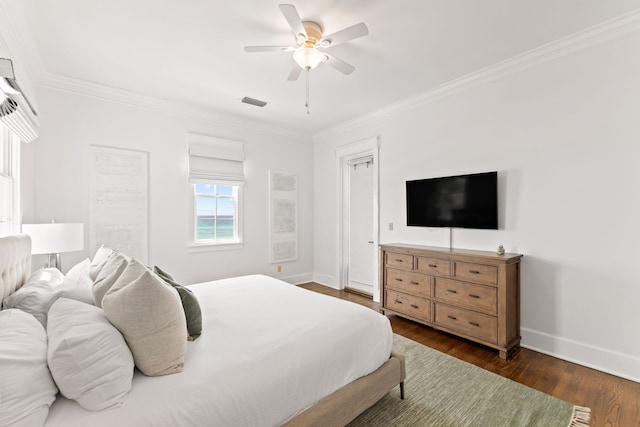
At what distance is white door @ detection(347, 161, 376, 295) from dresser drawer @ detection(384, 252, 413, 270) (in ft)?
2.98

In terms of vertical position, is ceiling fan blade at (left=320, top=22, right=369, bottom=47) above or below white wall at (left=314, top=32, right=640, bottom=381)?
above

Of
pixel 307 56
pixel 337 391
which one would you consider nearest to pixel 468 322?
pixel 337 391

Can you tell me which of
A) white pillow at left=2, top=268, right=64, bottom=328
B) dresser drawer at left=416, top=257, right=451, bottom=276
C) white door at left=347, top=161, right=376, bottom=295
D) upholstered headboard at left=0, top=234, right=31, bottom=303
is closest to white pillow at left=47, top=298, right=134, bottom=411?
white pillow at left=2, top=268, right=64, bottom=328

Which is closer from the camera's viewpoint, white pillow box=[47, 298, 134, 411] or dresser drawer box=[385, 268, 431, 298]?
white pillow box=[47, 298, 134, 411]

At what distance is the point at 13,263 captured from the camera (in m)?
1.76

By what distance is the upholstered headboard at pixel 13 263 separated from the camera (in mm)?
1569

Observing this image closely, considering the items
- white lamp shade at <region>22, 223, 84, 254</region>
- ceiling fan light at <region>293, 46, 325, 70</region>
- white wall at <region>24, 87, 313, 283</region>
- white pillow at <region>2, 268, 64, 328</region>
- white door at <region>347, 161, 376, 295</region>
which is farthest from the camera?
white door at <region>347, 161, 376, 295</region>

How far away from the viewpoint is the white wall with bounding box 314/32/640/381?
7.75ft

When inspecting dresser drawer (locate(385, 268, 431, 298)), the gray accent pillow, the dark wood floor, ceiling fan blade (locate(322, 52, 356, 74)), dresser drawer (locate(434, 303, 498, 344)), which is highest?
ceiling fan blade (locate(322, 52, 356, 74))

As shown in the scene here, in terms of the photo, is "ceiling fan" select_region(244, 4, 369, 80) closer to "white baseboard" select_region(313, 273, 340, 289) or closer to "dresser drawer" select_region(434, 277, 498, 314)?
"dresser drawer" select_region(434, 277, 498, 314)

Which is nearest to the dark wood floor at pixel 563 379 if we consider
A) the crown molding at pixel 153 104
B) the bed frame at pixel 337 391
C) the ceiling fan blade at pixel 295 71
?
the bed frame at pixel 337 391

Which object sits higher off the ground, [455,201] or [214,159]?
[214,159]

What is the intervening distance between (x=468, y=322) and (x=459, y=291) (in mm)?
302

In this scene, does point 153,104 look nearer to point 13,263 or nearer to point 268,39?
point 268,39
